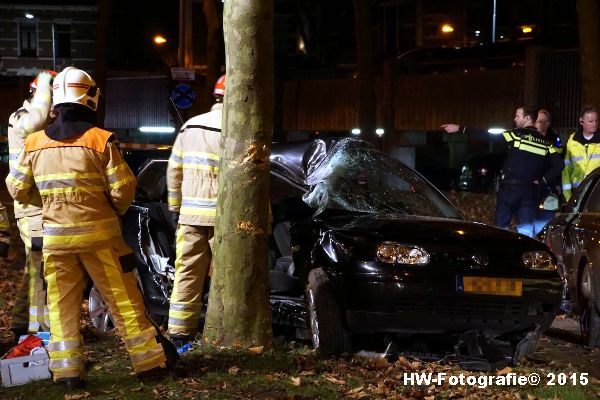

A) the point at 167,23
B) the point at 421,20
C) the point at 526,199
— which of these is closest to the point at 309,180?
the point at 526,199

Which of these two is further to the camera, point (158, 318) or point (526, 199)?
point (526, 199)

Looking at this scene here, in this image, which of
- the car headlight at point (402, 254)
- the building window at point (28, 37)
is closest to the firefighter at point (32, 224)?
the car headlight at point (402, 254)

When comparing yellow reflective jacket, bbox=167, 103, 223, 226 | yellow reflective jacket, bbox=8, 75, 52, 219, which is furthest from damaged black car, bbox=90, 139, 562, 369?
yellow reflective jacket, bbox=8, 75, 52, 219

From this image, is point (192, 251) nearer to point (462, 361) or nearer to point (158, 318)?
point (158, 318)

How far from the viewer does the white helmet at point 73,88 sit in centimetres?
531

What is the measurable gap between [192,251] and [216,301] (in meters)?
0.60

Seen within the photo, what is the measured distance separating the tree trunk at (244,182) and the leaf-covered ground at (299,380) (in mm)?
234

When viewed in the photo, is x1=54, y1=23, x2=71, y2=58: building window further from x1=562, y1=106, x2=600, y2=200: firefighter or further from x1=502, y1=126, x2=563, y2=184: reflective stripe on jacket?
x1=562, y1=106, x2=600, y2=200: firefighter

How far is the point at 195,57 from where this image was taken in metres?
A: 44.2

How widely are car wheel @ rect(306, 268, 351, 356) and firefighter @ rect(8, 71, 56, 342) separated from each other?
2050 mm

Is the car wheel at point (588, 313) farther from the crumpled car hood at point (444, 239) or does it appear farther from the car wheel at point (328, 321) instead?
the car wheel at point (328, 321)

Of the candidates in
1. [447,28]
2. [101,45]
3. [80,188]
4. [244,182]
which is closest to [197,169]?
[244,182]

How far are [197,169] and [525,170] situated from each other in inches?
169

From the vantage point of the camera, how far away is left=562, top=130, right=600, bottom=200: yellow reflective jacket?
9.30 m
